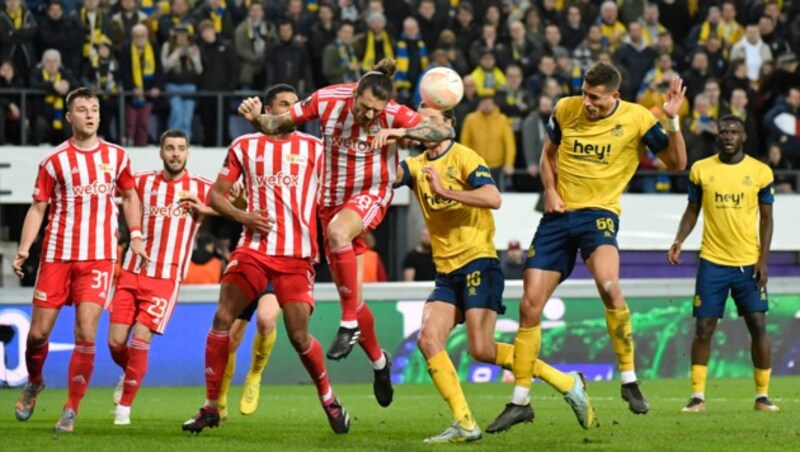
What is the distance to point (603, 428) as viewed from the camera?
12.2m

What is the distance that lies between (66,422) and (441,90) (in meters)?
3.81

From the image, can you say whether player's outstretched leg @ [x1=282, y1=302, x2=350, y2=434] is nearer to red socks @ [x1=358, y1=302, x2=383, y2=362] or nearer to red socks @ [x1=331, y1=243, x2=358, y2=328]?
red socks @ [x1=331, y1=243, x2=358, y2=328]

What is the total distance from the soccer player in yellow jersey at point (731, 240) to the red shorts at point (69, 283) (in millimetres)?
5225

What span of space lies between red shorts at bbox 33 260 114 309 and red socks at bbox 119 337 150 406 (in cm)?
46

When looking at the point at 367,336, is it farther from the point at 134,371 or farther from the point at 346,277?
the point at 134,371

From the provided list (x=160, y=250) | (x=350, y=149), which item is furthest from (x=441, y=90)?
(x=160, y=250)

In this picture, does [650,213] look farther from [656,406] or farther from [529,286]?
[529,286]

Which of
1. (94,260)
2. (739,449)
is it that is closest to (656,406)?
(739,449)

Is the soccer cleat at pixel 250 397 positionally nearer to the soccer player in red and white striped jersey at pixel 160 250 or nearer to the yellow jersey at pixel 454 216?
the soccer player in red and white striped jersey at pixel 160 250

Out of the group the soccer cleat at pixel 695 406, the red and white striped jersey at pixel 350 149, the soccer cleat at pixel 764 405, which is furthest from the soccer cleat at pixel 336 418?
the soccer cleat at pixel 764 405

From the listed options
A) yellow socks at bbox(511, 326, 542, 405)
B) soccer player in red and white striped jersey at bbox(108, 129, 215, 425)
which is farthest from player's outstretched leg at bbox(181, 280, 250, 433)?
yellow socks at bbox(511, 326, 542, 405)

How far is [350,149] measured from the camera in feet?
40.6

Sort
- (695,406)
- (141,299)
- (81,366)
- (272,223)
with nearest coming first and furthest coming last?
(272,223) < (81,366) < (141,299) < (695,406)

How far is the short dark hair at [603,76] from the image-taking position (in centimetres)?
1177
